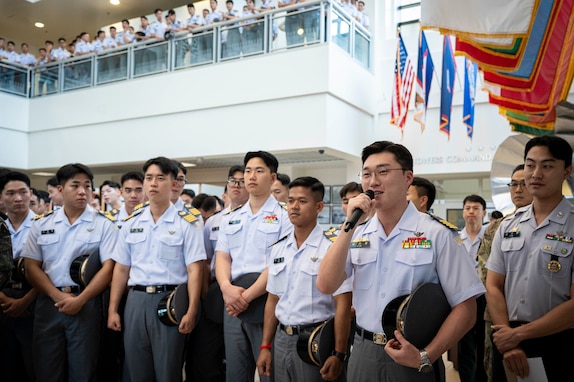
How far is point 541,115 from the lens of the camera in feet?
17.6

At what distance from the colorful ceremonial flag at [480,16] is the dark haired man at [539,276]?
796mm

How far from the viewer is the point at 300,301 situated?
101 inches

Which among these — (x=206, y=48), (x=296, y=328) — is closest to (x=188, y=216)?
(x=296, y=328)

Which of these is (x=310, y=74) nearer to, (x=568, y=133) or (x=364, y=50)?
(x=364, y=50)

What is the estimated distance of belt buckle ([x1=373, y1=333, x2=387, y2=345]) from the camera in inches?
76.8

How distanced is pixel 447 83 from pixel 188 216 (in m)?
6.50

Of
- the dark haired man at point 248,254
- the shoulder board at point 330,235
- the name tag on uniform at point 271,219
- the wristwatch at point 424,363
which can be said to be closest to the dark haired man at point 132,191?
the dark haired man at point 248,254

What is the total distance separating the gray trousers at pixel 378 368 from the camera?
191cm

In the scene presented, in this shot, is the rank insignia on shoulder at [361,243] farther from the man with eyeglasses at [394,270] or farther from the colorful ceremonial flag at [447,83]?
the colorful ceremonial flag at [447,83]

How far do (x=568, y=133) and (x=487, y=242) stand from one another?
1299mm

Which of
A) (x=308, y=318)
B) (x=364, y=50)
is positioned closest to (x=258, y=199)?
(x=308, y=318)

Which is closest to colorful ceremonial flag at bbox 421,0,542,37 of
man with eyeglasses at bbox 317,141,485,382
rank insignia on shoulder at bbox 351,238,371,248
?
man with eyeglasses at bbox 317,141,485,382

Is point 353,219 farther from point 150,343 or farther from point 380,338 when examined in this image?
point 150,343

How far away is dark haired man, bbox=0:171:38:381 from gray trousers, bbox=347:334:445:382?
2.45 metres
